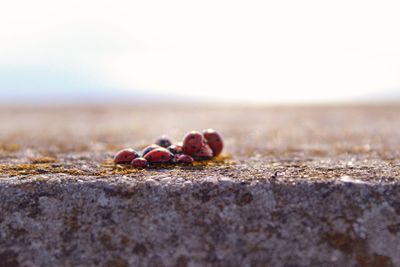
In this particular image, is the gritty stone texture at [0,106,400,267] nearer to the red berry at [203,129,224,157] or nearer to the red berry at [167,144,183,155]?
the red berry at [167,144,183,155]


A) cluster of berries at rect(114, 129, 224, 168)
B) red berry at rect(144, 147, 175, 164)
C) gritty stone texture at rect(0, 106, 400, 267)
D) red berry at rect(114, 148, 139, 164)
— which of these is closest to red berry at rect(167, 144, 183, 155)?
cluster of berries at rect(114, 129, 224, 168)

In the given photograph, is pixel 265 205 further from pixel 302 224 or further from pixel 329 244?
pixel 329 244

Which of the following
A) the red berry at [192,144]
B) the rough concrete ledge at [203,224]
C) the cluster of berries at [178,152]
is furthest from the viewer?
the red berry at [192,144]

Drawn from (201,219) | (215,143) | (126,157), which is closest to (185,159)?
(126,157)

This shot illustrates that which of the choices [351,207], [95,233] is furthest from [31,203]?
[351,207]

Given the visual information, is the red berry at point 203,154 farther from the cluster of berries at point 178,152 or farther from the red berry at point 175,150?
the red berry at point 175,150

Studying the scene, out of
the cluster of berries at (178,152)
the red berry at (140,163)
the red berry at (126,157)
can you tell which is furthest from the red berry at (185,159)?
the red berry at (126,157)

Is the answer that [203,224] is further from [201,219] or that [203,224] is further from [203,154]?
[203,154]
